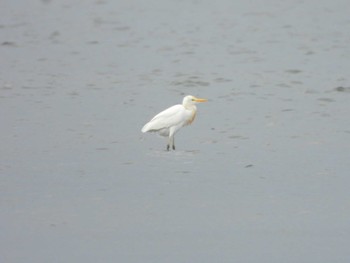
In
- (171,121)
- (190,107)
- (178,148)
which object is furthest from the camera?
(190,107)

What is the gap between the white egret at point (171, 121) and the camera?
1366cm

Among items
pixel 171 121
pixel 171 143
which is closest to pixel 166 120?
pixel 171 121

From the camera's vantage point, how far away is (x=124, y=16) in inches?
1145

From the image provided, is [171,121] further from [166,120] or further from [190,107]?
[190,107]

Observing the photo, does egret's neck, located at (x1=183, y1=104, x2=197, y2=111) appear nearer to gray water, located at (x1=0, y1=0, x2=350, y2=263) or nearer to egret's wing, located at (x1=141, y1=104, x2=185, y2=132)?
egret's wing, located at (x1=141, y1=104, x2=185, y2=132)

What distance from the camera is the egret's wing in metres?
13.7

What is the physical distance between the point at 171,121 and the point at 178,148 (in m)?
0.39

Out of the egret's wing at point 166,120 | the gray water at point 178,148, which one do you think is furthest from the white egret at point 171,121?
the gray water at point 178,148

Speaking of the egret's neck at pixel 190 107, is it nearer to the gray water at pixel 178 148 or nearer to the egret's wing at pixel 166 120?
the egret's wing at pixel 166 120

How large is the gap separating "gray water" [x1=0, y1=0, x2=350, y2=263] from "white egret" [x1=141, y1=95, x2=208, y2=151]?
0.71 feet

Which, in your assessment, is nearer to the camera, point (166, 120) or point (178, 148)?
point (178, 148)

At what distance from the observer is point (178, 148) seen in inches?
532

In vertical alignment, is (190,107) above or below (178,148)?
above

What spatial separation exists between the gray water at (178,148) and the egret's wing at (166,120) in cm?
25
